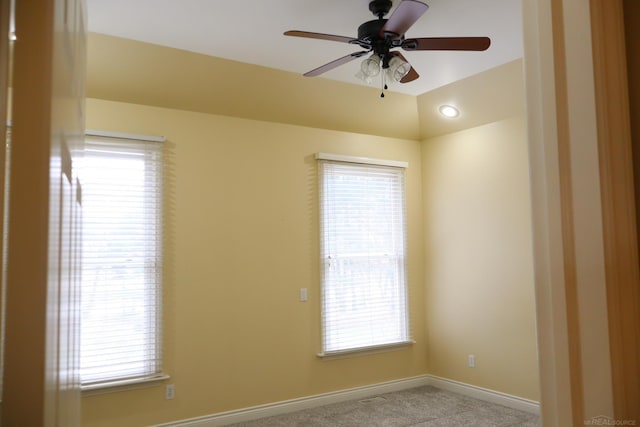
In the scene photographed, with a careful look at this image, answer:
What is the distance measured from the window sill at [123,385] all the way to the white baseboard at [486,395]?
2.76m

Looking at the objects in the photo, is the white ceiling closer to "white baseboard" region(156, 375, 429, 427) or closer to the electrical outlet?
the electrical outlet

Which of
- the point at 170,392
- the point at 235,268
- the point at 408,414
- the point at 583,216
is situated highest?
the point at 583,216

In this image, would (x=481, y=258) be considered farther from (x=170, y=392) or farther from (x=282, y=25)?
(x=170, y=392)

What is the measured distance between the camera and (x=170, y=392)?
13.0 feet

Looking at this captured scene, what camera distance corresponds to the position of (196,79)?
3.97m

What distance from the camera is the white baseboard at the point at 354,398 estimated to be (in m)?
4.13

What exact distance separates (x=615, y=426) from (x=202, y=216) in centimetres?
364

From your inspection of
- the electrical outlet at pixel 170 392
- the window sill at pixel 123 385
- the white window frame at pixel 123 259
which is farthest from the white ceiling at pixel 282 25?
the electrical outlet at pixel 170 392

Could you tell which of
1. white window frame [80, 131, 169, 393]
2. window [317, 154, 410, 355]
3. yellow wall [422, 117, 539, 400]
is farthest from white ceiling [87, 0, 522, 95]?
window [317, 154, 410, 355]

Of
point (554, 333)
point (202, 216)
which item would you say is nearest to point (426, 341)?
point (202, 216)

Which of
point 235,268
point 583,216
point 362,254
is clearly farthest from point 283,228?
point 583,216

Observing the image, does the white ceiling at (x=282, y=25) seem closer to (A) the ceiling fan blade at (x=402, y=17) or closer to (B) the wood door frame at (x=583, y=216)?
(A) the ceiling fan blade at (x=402, y=17)

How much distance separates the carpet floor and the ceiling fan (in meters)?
2.78

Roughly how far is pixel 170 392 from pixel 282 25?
111 inches
